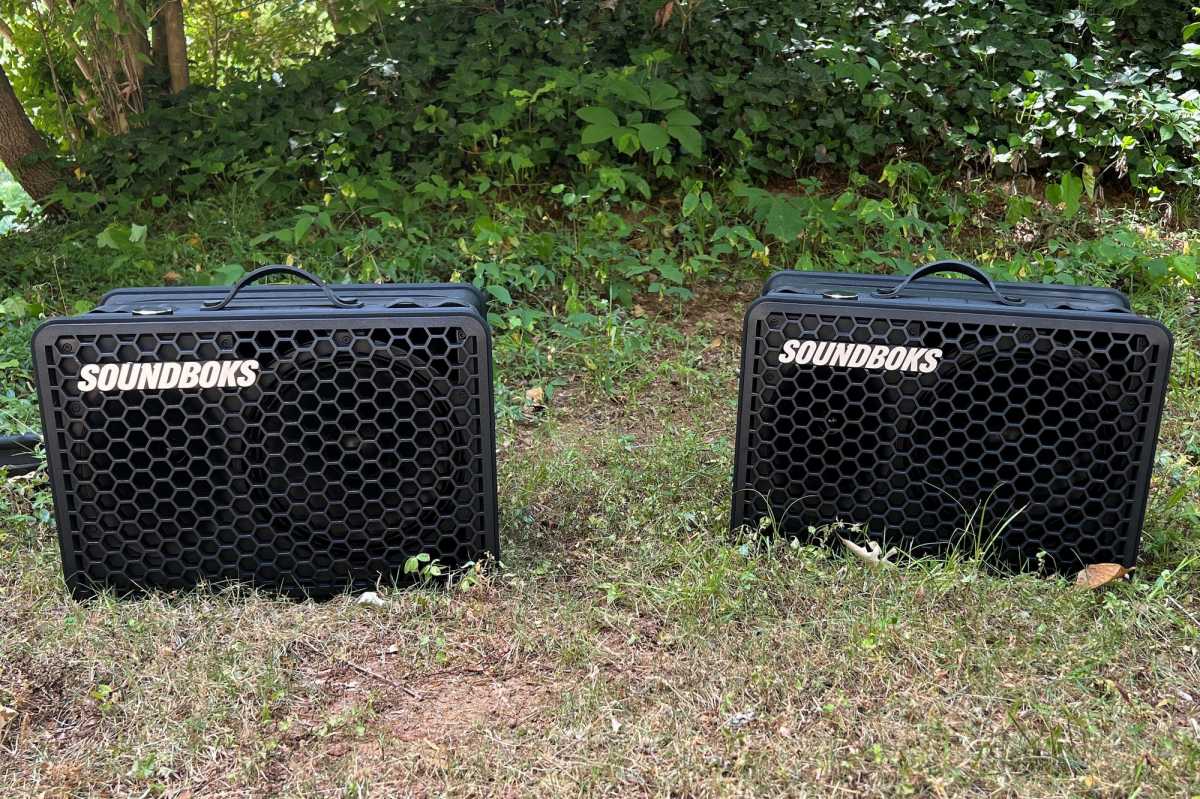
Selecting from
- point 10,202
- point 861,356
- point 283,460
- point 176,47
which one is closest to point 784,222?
point 861,356

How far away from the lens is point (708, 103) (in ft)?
15.9

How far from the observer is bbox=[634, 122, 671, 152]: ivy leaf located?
4293 mm

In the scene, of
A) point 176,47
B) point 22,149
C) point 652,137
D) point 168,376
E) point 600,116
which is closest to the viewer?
point 168,376

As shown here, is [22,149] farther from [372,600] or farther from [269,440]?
[372,600]

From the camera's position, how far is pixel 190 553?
2.20 metres

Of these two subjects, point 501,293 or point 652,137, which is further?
point 652,137

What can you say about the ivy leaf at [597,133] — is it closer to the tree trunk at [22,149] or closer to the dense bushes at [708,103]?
the dense bushes at [708,103]

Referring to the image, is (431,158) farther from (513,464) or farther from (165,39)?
(513,464)

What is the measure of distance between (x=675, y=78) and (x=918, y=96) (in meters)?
1.14

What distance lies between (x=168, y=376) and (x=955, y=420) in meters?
1.63

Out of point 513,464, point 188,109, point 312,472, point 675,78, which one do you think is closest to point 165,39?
point 188,109

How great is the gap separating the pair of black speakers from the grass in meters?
0.10

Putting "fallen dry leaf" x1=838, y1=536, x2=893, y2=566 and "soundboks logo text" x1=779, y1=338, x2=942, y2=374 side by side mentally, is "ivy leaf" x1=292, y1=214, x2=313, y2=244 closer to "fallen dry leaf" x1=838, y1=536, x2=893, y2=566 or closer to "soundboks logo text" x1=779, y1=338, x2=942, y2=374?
"soundboks logo text" x1=779, y1=338, x2=942, y2=374

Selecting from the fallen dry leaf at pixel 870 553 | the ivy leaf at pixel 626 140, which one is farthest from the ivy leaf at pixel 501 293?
the fallen dry leaf at pixel 870 553
